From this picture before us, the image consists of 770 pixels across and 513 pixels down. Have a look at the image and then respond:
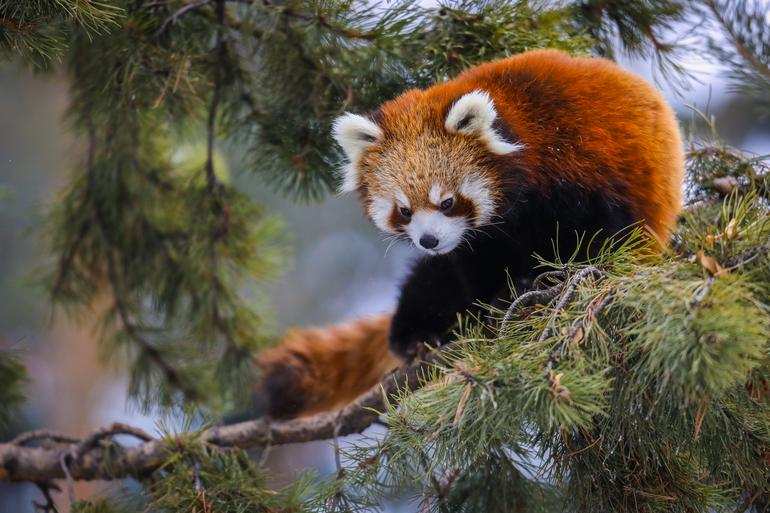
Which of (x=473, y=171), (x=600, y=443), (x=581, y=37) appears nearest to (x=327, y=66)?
(x=473, y=171)

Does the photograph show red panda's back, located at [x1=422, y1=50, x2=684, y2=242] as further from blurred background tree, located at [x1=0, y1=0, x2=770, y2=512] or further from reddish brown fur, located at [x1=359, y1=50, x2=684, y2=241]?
blurred background tree, located at [x1=0, y1=0, x2=770, y2=512]

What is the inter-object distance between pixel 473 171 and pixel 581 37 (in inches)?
28.3

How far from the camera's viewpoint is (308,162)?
9.96 feet

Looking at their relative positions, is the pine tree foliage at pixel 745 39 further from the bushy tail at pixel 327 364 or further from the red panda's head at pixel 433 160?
the bushy tail at pixel 327 364

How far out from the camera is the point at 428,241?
259 centimetres

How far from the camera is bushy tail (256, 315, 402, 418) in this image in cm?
338

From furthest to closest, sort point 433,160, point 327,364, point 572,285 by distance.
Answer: point 327,364, point 433,160, point 572,285

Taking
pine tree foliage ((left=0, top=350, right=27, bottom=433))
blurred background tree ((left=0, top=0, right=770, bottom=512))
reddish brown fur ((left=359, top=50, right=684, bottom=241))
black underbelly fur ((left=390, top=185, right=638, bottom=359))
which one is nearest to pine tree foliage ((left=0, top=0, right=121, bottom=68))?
blurred background tree ((left=0, top=0, right=770, bottom=512))

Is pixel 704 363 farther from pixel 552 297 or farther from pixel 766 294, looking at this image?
pixel 552 297

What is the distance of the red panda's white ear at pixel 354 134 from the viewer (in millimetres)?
2652

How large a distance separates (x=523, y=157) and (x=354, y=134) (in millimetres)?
555

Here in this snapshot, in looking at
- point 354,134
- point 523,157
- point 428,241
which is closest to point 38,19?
point 354,134

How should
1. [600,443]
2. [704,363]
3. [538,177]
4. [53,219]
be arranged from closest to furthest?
[704,363] < [600,443] < [538,177] < [53,219]

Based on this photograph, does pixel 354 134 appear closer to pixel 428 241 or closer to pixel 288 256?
pixel 428 241
